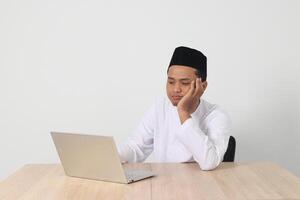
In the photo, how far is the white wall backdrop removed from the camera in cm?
345

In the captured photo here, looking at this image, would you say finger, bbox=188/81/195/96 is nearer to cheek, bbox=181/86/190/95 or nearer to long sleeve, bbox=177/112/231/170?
cheek, bbox=181/86/190/95

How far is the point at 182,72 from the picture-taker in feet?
7.97

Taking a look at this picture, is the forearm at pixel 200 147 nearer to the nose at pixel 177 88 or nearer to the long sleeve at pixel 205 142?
the long sleeve at pixel 205 142

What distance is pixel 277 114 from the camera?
3527mm

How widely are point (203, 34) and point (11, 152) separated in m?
1.86

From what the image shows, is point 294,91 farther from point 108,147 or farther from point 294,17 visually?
point 108,147

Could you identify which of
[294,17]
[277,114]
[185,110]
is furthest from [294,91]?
[185,110]

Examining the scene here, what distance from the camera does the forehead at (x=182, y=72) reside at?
243 cm

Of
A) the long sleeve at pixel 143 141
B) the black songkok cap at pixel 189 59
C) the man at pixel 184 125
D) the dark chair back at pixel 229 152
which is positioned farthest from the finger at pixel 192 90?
the long sleeve at pixel 143 141

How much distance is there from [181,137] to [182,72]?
42 cm

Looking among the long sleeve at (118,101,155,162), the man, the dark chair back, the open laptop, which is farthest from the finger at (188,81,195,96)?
the open laptop

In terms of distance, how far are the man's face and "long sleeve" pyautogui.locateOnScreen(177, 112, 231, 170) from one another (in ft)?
0.79

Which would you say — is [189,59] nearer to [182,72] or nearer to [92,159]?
[182,72]

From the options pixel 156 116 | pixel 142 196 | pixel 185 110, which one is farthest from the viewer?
pixel 156 116
